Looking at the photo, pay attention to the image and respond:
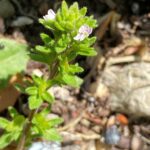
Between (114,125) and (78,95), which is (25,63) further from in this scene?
(114,125)

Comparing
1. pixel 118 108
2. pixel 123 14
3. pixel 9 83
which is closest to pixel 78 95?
pixel 118 108

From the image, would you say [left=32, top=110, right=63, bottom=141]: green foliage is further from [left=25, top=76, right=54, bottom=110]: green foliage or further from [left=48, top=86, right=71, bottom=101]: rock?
[left=48, top=86, right=71, bottom=101]: rock

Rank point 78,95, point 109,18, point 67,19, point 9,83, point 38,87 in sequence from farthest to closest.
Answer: point 109,18
point 78,95
point 9,83
point 38,87
point 67,19

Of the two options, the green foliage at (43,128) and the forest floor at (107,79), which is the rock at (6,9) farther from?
the green foliage at (43,128)

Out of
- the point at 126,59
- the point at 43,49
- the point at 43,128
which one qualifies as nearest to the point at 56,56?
the point at 43,49

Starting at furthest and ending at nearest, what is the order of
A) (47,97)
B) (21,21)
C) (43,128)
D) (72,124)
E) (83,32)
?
(21,21) < (72,124) < (43,128) < (47,97) < (83,32)

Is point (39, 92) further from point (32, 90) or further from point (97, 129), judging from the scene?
point (97, 129)

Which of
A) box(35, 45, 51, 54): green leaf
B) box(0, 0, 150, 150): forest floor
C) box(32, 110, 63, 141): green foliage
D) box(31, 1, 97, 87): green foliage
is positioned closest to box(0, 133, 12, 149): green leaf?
box(32, 110, 63, 141): green foliage
